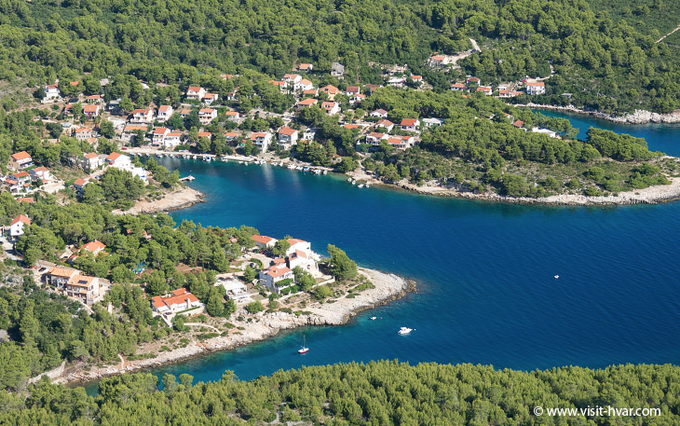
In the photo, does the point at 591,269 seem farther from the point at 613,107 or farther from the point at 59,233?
the point at 613,107

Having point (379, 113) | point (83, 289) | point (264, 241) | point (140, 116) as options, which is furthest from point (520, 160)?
point (83, 289)

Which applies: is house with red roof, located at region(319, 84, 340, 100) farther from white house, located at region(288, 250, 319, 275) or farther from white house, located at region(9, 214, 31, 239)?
white house, located at region(9, 214, 31, 239)

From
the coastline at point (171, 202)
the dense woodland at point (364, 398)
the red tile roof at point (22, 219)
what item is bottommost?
the coastline at point (171, 202)

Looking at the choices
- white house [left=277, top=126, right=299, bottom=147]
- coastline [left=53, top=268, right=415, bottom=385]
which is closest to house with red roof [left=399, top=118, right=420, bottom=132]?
white house [left=277, top=126, right=299, bottom=147]

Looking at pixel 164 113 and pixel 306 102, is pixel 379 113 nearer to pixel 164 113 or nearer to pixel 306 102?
pixel 306 102

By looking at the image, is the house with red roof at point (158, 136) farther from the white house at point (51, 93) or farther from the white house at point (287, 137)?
the white house at point (51, 93)

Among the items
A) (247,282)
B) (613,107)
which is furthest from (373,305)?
(613,107)

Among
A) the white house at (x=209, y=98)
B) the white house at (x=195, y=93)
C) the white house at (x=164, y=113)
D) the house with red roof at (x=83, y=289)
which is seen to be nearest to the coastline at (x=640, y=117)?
the white house at (x=209, y=98)
